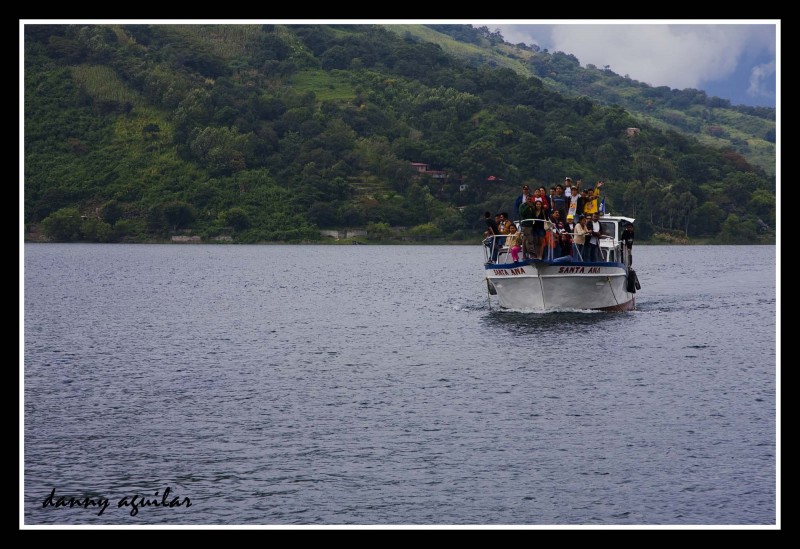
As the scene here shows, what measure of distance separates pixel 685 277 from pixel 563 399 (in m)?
71.7

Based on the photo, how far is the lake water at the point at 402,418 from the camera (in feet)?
80.0

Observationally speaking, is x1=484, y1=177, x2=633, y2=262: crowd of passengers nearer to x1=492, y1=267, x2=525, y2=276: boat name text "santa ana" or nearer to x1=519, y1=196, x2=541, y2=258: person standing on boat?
x1=519, y1=196, x2=541, y2=258: person standing on boat

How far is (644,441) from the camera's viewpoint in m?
29.8

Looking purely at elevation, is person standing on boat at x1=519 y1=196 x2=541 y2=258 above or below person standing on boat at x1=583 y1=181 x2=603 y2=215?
below

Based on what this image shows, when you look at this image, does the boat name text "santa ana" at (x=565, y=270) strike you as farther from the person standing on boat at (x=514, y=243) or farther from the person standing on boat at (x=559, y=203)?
the person standing on boat at (x=559, y=203)

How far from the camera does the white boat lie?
53281mm

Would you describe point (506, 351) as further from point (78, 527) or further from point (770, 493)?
point (78, 527)

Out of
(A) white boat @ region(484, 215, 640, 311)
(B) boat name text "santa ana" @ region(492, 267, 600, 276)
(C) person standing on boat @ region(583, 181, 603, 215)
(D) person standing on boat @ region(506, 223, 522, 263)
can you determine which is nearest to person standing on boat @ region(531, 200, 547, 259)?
(A) white boat @ region(484, 215, 640, 311)

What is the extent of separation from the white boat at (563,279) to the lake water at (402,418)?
934 mm

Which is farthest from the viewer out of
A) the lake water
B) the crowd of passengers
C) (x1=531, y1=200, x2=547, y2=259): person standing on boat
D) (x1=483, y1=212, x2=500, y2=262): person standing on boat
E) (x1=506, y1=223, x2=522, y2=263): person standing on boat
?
(x1=483, y1=212, x2=500, y2=262): person standing on boat
